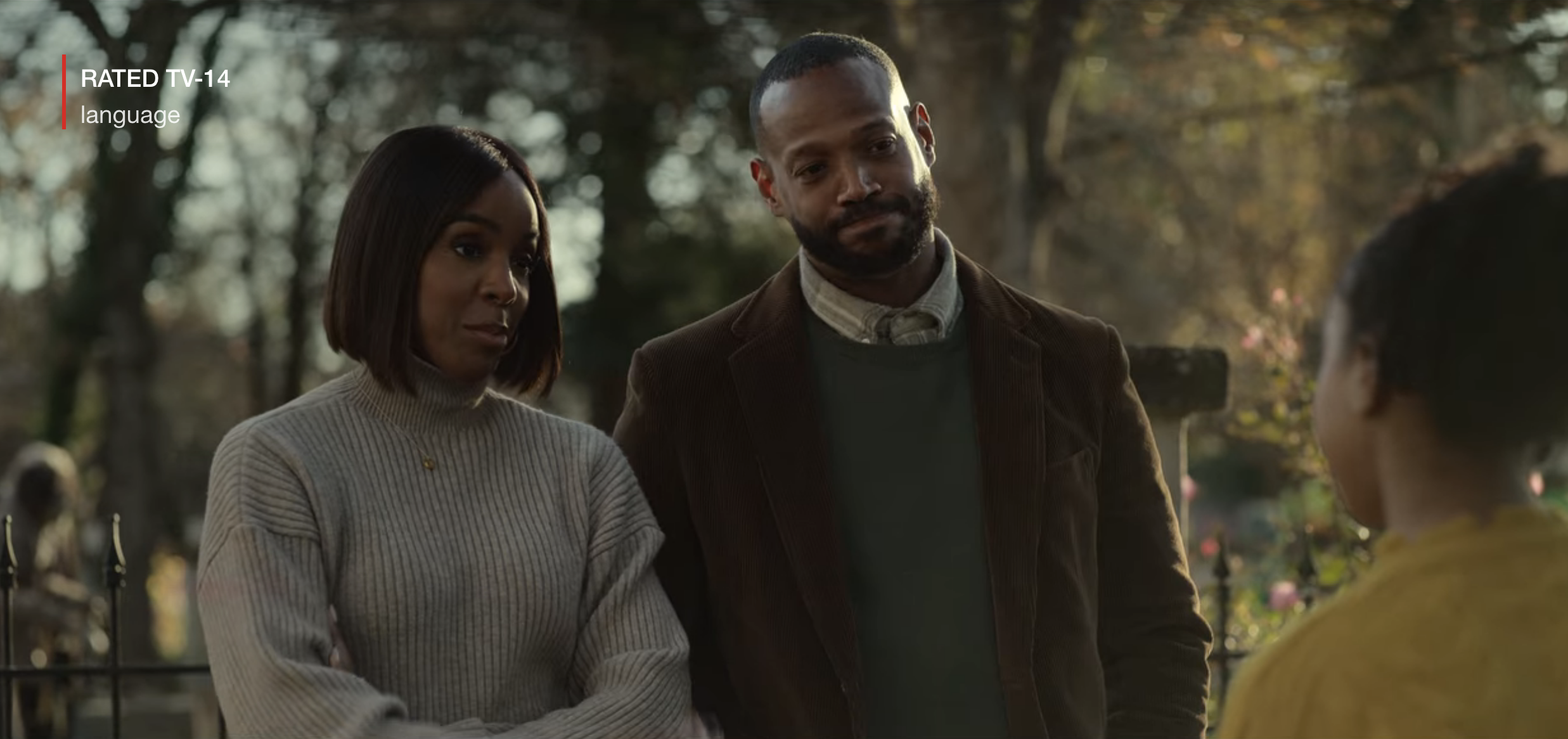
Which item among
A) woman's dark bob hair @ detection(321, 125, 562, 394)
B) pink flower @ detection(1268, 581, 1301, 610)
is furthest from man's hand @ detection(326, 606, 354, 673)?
pink flower @ detection(1268, 581, 1301, 610)

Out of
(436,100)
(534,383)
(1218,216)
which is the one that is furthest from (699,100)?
(534,383)

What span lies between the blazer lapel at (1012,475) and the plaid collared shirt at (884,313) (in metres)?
0.06

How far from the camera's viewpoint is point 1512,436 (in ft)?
6.24

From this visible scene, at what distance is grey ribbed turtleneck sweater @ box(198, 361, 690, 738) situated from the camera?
259cm

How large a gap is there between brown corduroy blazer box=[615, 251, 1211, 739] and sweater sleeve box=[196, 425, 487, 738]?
1.87 ft

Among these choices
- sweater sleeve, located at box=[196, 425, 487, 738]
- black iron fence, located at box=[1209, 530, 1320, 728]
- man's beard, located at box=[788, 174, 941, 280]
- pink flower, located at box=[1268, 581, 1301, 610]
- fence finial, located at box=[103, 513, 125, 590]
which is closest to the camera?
sweater sleeve, located at box=[196, 425, 487, 738]

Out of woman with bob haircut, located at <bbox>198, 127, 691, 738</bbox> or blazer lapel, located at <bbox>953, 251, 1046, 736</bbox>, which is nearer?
woman with bob haircut, located at <bbox>198, 127, 691, 738</bbox>

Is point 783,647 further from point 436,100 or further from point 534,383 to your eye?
point 436,100

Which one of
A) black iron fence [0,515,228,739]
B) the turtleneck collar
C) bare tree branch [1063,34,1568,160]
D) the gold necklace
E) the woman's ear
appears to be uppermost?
bare tree branch [1063,34,1568,160]

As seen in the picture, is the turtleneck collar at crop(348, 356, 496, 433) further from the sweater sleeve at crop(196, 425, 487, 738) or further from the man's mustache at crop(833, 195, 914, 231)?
the man's mustache at crop(833, 195, 914, 231)

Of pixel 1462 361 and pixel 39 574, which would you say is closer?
pixel 1462 361

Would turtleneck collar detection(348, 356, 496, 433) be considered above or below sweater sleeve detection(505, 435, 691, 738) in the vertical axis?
above

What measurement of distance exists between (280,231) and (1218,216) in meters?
10.5

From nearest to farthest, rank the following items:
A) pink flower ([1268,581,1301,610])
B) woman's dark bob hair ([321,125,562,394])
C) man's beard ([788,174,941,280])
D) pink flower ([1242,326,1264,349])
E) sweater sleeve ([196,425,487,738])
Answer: sweater sleeve ([196,425,487,738]), woman's dark bob hair ([321,125,562,394]), man's beard ([788,174,941,280]), pink flower ([1268,581,1301,610]), pink flower ([1242,326,1264,349])
